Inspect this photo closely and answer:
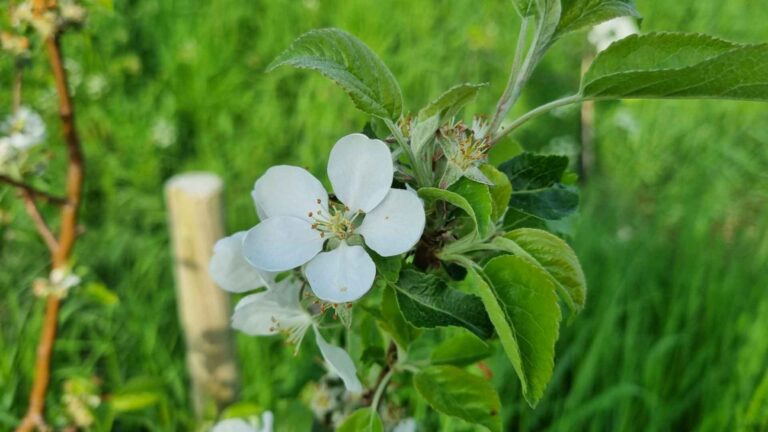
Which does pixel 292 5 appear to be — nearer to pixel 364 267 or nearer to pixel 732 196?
pixel 732 196

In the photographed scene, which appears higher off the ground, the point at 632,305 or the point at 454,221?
the point at 454,221

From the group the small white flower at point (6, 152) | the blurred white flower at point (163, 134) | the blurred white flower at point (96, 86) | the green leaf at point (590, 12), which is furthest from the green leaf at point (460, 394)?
the blurred white flower at point (96, 86)

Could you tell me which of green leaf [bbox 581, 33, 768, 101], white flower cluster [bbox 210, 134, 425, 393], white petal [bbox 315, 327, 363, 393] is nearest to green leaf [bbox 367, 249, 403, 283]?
white flower cluster [bbox 210, 134, 425, 393]

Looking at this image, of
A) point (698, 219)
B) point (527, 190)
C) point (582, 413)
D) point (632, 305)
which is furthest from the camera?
point (698, 219)

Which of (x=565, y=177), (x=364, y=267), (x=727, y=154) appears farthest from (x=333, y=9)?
(x=364, y=267)

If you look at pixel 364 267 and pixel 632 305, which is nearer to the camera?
pixel 364 267

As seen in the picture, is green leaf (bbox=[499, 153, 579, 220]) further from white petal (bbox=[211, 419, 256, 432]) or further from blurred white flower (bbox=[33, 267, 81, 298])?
blurred white flower (bbox=[33, 267, 81, 298])

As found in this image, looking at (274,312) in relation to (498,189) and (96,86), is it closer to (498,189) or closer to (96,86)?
(498,189)
